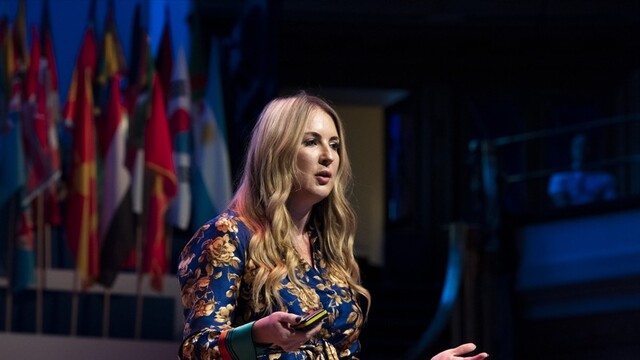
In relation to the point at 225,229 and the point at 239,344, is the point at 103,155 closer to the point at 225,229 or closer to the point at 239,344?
the point at 225,229

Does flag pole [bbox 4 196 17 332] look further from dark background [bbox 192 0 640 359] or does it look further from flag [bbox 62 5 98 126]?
dark background [bbox 192 0 640 359]

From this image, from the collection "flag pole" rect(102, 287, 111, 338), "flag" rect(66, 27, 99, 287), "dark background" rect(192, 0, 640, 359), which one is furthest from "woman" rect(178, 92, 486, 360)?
"dark background" rect(192, 0, 640, 359)

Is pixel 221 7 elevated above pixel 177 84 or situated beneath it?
elevated above

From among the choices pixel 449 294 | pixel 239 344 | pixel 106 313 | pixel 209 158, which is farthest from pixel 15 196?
pixel 239 344

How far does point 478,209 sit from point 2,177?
125 inches

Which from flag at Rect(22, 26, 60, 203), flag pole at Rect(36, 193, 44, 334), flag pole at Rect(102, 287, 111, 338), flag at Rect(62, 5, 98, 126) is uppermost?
flag at Rect(62, 5, 98, 126)

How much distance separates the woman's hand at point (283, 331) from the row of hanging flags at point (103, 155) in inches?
224

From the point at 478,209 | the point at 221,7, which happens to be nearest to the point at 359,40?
the point at 221,7

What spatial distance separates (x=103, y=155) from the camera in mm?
7367

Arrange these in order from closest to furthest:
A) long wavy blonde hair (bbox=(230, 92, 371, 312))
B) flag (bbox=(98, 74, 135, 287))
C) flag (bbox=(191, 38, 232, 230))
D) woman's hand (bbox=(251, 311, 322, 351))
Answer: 1. woman's hand (bbox=(251, 311, 322, 351))
2. long wavy blonde hair (bbox=(230, 92, 371, 312))
3. flag (bbox=(98, 74, 135, 287))
4. flag (bbox=(191, 38, 232, 230))

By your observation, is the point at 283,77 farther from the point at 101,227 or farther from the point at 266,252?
the point at 266,252

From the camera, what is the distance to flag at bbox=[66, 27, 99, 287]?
7262 mm

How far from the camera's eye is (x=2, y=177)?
23.5 ft

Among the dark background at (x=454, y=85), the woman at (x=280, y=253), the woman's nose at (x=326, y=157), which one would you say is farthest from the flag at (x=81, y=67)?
the woman's nose at (x=326, y=157)
